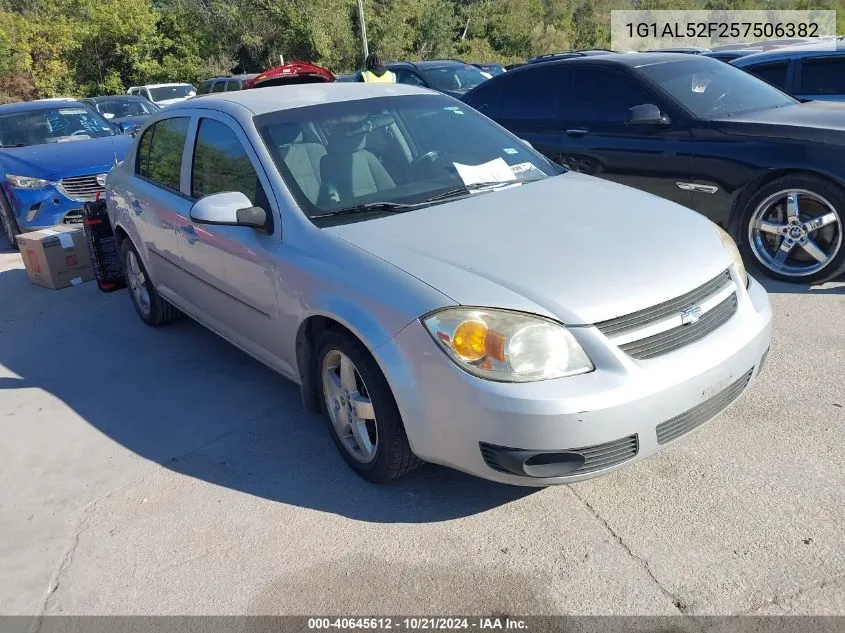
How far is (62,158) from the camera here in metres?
8.05

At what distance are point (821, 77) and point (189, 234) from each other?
22.6 ft

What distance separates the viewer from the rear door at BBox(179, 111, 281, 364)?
3555 millimetres

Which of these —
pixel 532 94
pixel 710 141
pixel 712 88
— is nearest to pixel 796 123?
pixel 710 141

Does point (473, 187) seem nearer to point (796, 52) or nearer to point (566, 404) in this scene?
point (566, 404)

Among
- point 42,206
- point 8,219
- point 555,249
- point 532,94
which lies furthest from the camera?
point 8,219

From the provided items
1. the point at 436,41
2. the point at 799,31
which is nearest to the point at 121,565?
the point at 799,31

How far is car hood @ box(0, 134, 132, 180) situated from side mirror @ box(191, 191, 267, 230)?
5.19m

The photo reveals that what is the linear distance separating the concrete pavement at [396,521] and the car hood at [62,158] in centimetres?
438

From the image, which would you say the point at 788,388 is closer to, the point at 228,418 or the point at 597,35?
the point at 228,418

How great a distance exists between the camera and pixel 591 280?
2740 millimetres

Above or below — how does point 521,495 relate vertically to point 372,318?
below

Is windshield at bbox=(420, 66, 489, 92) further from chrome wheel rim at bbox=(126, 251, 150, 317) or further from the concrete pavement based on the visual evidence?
the concrete pavement

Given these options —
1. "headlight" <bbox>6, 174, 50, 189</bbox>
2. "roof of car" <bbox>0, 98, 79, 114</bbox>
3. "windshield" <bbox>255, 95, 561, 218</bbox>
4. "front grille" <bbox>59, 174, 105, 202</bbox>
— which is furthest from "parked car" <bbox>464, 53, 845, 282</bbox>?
"roof of car" <bbox>0, 98, 79, 114</bbox>

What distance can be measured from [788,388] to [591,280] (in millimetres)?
1602
